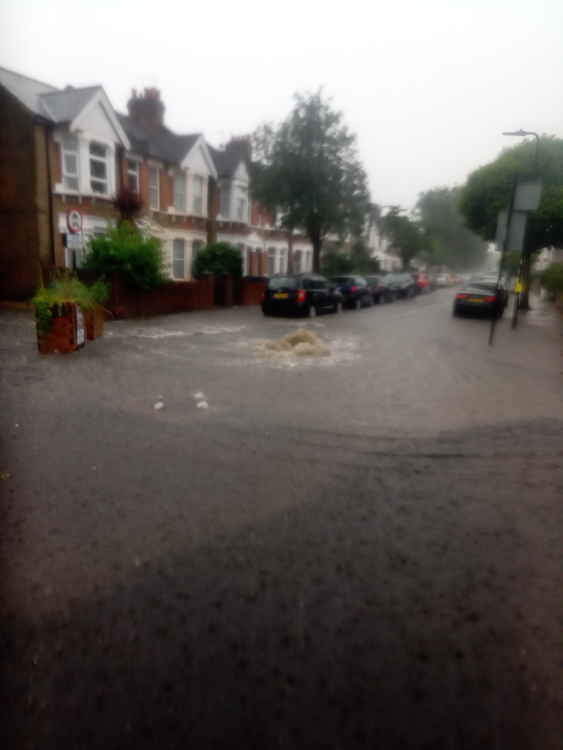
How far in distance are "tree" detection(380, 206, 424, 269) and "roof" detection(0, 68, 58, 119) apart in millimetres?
41421

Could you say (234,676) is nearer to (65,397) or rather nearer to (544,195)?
(65,397)

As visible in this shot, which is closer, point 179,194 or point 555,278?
point 555,278

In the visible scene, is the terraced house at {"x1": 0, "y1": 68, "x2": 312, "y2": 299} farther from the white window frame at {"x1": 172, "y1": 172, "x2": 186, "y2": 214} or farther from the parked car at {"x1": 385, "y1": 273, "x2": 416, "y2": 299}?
the parked car at {"x1": 385, "y1": 273, "x2": 416, "y2": 299}

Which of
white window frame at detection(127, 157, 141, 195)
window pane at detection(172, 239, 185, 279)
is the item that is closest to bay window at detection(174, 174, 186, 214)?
window pane at detection(172, 239, 185, 279)

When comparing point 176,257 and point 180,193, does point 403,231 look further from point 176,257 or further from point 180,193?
point 176,257

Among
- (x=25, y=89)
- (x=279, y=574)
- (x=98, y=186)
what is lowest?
(x=279, y=574)

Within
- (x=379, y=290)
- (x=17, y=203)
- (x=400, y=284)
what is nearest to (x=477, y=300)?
(x=379, y=290)

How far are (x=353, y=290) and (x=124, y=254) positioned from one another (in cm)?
1312

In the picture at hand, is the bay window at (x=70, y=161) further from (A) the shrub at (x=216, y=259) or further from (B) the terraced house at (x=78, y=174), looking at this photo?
(A) the shrub at (x=216, y=259)

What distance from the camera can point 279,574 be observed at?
3.06 m

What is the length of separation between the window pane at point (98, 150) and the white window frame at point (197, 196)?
6167mm

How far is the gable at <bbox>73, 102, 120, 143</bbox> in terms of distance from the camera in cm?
1971

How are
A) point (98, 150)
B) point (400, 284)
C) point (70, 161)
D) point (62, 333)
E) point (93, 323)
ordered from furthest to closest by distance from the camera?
point (400, 284) → point (98, 150) → point (70, 161) → point (93, 323) → point (62, 333)

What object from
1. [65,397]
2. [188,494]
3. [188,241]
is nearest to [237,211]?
[188,241]
